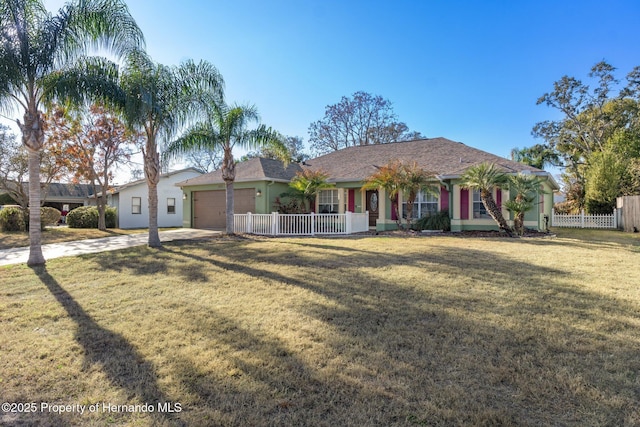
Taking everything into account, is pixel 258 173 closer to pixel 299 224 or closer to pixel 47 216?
pixel 299 224

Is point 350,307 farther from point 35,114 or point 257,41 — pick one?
point 257,41

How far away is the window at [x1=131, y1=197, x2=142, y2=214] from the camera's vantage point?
24.8 metres

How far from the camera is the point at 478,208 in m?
15.2

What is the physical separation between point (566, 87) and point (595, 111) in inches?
119

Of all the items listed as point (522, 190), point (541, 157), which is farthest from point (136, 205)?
point (541, 157)

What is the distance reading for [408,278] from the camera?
6.45 meters

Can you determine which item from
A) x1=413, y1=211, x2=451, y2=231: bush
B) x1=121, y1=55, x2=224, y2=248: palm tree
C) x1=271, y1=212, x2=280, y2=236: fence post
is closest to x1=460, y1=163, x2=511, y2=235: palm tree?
x1=413, y1=211, x2=451, y2=231: bush

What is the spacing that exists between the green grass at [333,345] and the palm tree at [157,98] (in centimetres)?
504

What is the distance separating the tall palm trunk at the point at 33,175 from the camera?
28.6 feet

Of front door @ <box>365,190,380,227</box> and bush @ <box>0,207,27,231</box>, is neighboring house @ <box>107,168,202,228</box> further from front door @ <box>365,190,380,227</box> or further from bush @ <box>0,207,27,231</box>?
front door @ <box>365,190,380,227</box>

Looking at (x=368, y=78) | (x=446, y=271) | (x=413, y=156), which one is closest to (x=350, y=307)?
(x=446, y=271)

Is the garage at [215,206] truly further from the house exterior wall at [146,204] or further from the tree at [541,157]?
the tree at [541,157]

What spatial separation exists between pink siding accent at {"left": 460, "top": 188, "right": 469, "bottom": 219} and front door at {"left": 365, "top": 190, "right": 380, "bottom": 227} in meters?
3.95

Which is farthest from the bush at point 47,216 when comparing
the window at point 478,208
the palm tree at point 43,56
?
the window at point 478,208
